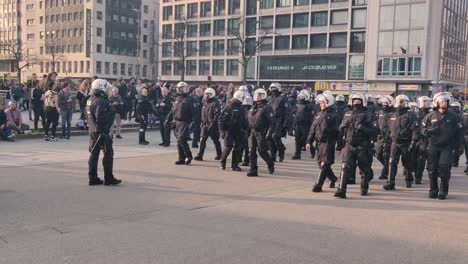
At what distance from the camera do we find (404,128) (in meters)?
10.1

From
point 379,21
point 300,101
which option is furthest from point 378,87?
point 300,101

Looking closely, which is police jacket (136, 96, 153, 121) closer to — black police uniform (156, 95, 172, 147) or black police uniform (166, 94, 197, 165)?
black police uniform (156, 95, 172, 147)

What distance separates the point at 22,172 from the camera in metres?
10.4

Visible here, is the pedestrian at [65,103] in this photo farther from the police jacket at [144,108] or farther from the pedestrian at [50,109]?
the police jacket at [144,108]

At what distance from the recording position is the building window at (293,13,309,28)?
68812mm

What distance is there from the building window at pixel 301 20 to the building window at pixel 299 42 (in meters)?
1.56

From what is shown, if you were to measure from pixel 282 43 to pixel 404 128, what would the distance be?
62776 millimetres

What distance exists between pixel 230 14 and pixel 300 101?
6433 centimetres

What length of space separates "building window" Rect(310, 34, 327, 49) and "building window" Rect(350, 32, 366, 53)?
12.7ft

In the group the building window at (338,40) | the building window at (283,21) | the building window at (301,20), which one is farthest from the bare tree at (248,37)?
the building window at (338,40)

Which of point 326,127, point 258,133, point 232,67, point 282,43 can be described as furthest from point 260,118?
point 232,67

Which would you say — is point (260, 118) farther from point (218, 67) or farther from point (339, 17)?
point (218, 67)

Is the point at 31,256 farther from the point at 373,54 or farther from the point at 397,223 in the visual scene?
the point at 373,54

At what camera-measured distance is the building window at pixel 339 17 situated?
65.2 meters
